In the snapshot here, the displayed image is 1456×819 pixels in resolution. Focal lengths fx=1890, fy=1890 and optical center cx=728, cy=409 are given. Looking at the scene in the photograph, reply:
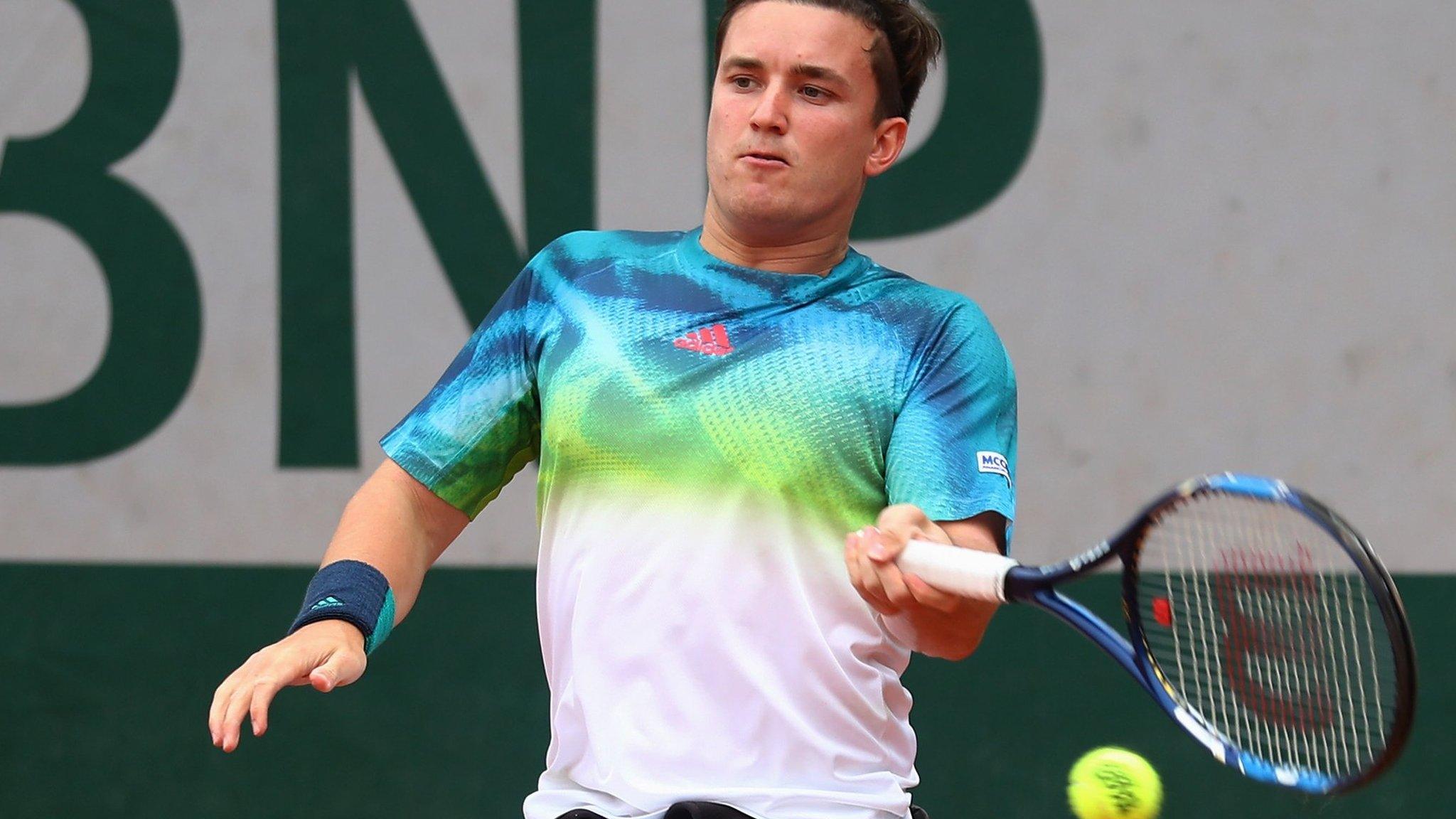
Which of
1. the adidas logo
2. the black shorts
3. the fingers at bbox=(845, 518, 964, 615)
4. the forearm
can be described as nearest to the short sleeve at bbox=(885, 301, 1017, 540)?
the fingers at bbox=(845, 518, 964, 615)

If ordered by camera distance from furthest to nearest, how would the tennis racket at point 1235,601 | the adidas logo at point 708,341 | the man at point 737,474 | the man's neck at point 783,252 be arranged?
the man's neck at point 783,252
the adidas logo at point 708,341
the man at point 737,474
the tennis racket at point 1235,601

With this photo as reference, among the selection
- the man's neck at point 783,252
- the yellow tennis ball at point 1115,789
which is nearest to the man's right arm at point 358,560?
the man's neck at point 783,252

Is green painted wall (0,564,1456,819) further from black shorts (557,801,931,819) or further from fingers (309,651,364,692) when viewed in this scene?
fingers (309,651,364,692)

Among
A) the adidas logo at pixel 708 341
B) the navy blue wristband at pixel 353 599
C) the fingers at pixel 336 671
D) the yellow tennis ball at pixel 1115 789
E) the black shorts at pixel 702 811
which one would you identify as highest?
the adidas logo at pixel 708 341

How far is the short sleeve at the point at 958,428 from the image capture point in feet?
7.39

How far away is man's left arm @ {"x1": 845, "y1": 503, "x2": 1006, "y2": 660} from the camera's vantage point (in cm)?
208

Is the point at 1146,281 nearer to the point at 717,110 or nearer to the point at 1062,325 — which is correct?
the point at 1062,325

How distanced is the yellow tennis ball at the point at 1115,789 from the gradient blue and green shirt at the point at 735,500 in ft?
3.46

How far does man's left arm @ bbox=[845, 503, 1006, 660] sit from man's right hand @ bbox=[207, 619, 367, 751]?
590 mm

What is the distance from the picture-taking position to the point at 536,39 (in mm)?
4773

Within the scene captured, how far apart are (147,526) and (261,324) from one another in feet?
1.94

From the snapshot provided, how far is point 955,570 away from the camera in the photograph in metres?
2.07

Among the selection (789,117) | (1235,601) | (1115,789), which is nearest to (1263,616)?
(1235,601)

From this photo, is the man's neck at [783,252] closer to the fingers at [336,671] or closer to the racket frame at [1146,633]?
the racket frame at [1146,633]
